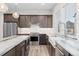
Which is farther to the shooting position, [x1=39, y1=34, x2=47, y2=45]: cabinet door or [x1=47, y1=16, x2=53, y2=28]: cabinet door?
[x1=47, y1=16, x2=53, y2=28]: cabinet door

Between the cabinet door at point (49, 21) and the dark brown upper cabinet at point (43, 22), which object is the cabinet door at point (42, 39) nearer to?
the dark brown upper cabinet at point (43, 22)

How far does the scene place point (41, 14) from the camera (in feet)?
28.5

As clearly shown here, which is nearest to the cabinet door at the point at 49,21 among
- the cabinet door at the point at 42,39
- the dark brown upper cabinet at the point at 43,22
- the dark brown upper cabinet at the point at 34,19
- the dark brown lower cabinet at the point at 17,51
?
the dark brown upper cabinet at the point at 43,22

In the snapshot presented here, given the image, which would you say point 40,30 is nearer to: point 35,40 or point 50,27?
point 50,27

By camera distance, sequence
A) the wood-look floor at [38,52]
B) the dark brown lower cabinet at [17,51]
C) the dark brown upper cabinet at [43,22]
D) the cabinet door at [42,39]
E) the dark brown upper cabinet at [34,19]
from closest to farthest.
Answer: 1. the dark brown lower cabinet at [17,51]
2. the wood-look floor at [38,52]
3. the cabinet door at [42,39]
4. the dark brown upper cabinet at [34,19]
5. the dark brown upper cabinet at [43,22]

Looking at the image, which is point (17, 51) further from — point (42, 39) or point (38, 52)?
point (42, 39)

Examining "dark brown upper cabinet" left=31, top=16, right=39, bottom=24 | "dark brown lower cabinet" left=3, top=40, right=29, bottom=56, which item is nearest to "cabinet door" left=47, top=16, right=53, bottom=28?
"dark brown upper cabinet" left=31, top=16, right=39, bottom=24

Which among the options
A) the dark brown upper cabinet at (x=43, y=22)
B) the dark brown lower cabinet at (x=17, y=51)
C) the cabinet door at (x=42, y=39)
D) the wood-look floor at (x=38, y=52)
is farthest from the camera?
the dark brown upper cabinet at (x=43, y=22)

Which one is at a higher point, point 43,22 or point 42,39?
point 43,22

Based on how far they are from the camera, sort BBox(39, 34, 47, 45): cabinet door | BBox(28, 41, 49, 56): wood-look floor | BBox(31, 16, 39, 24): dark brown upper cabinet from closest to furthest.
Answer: BBox(28, 41, 49, 56): wood-look floor → BBox(39, 34, 47, 45): cabinet door → BBox(31, 16, 39, 24): dark brown upper cabinet

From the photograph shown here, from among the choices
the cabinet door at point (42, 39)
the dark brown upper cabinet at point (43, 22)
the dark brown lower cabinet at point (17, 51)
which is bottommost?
the cabinet door at point (42, 39)

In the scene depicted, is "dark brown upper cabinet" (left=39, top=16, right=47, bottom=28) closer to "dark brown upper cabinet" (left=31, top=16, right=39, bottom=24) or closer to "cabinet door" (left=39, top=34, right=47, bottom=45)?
"dark brown upper cabinet" (left=31, top=16, right=39, bottom=24)

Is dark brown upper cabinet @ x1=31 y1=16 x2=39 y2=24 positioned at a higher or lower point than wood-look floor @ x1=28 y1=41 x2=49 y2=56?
higher

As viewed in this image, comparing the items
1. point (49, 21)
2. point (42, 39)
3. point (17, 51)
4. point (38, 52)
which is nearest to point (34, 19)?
point (49, 21)
